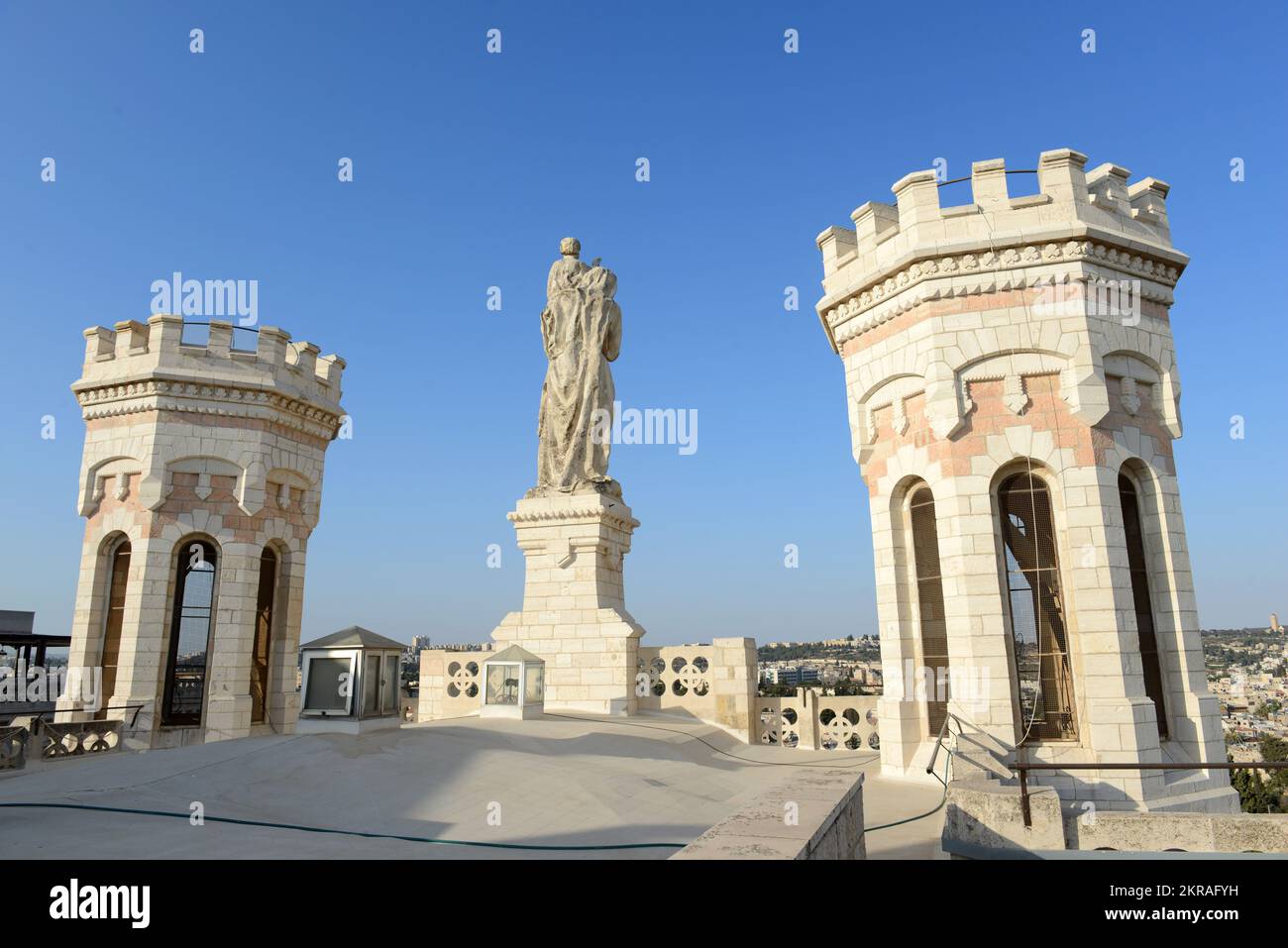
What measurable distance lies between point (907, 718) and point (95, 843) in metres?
9.71

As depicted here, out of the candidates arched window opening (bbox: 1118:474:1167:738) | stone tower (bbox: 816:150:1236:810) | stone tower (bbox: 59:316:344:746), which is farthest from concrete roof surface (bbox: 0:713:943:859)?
stone tower (bbox: 59:316:344:746)

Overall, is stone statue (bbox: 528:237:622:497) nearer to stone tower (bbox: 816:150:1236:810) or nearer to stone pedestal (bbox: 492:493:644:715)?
stone pedestal (bbox: 492:493:644:715)

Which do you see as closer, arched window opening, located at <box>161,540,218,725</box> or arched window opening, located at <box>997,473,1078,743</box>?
arched window opening, located at <box>997,473,1078,743</box>

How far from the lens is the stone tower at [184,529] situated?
15.3 metres

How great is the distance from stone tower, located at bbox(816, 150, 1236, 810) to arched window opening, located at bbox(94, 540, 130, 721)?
47.3 ft

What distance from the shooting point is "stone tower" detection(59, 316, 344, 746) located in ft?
50.2

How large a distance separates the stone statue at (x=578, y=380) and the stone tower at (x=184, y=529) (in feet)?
18.3

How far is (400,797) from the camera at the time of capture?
794 cm
